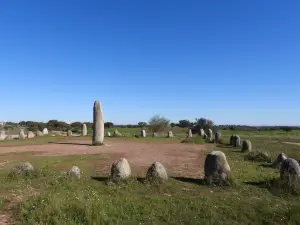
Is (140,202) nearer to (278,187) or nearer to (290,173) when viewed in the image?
(278,187)

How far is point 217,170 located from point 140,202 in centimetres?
408

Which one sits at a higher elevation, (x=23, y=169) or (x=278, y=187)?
(x=23, y=169)

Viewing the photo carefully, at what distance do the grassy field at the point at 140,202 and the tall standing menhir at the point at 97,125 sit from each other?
14.4 meters

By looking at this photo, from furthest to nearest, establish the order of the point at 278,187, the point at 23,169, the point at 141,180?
the point at 23,169
the point at 141,180
the point at 278,187

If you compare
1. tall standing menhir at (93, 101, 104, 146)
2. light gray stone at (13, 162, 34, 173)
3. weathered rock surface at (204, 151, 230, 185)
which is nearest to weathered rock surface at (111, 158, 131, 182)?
weathered rock surface at (204, 151, 230, 185)

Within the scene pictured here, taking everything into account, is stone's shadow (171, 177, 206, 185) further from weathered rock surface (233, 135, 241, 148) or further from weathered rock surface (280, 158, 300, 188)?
weathered rock surface (233, 135, 241, 148)

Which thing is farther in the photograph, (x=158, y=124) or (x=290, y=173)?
(x=158, y=124)

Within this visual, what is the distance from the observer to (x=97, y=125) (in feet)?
95.7

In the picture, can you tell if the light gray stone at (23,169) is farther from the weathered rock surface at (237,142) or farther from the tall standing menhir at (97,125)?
the weathered rock surface at (237,142)

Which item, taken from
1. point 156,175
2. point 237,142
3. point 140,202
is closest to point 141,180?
point 156,175

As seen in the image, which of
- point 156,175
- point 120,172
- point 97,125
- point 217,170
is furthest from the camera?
point 97,125

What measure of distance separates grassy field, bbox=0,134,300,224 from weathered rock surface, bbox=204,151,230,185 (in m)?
0.42

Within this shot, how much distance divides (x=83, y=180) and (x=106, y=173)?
2.14 m

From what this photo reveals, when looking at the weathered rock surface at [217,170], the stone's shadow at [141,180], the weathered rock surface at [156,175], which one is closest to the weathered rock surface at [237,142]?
the weathered rock surface at [217,170]
